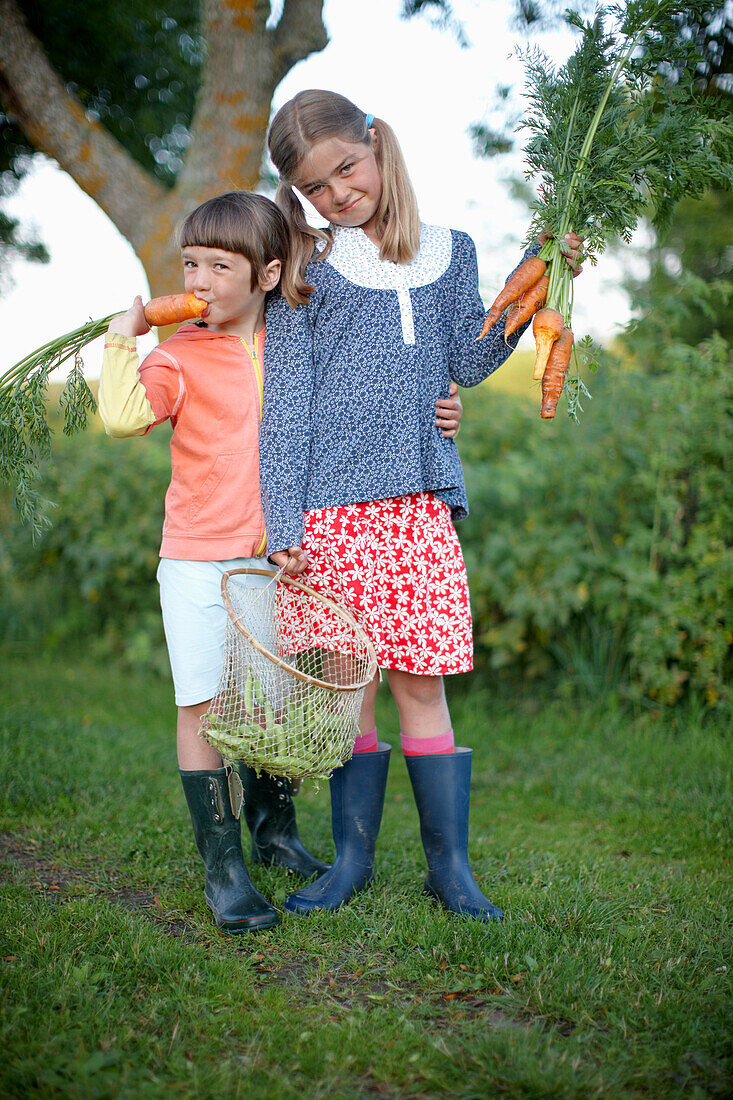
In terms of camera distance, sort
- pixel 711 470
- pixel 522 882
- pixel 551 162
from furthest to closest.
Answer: pixel 711 470 < pixel 522 882 < pixel 551 162

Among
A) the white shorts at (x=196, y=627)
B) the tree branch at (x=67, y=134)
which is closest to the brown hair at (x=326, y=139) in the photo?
the white shorts at (x=196, y=627)

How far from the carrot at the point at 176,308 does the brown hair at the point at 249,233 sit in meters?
0.13

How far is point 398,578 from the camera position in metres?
2.08

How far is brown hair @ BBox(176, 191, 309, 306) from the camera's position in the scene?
2049 mm

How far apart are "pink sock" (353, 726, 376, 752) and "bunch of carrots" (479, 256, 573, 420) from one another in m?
0.91

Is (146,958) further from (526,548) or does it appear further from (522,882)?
(526,548)

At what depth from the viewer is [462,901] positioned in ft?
6.88

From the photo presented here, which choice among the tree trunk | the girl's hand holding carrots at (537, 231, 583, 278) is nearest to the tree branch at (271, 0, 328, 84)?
the tree trunk

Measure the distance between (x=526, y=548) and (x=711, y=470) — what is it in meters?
0.83

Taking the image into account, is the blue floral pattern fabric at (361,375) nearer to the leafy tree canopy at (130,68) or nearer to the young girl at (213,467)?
the young girl at (213,467)

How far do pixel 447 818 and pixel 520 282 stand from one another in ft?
4.22

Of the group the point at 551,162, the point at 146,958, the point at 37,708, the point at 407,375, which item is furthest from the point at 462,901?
the point at 37,708

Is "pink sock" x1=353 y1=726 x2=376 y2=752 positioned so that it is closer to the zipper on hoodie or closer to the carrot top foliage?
the zipper on hoodie

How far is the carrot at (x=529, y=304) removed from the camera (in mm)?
2008
